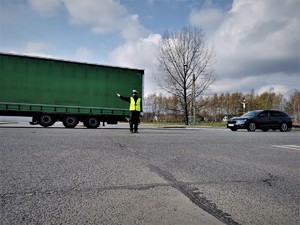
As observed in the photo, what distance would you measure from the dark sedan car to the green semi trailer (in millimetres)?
6759

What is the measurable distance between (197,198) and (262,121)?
16.5m

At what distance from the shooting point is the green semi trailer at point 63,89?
578 inches

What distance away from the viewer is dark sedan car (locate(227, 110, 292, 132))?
17672 mm

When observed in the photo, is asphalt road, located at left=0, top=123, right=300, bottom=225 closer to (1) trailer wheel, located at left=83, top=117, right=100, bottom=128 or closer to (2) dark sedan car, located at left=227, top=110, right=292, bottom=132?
(1) trailer wheel, located at left=83, top=117, right=100, bottom=128

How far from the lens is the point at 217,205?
2783mm

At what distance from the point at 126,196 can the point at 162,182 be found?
0.73 meters

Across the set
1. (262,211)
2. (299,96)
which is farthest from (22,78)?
(299,96)

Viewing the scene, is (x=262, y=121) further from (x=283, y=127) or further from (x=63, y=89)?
(x=63, y=89)

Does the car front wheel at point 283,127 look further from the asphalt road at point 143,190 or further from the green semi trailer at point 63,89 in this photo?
the asphalt road at point 143,190

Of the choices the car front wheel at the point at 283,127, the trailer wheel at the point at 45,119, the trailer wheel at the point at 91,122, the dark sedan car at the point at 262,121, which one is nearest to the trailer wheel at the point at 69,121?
the trailer wheel at the point at 91,122

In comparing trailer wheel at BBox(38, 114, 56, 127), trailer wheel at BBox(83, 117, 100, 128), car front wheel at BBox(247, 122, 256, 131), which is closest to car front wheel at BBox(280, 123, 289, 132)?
car front wheel at BBox(247, 122, 256, 131)

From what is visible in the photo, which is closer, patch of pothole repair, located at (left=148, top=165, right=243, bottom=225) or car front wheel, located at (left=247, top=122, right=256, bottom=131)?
patch of pothole repair, located at (left=148, top=165, right=243, bottom=225)

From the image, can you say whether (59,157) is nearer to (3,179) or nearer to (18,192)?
(3,179)

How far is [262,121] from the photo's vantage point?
1798 cm
